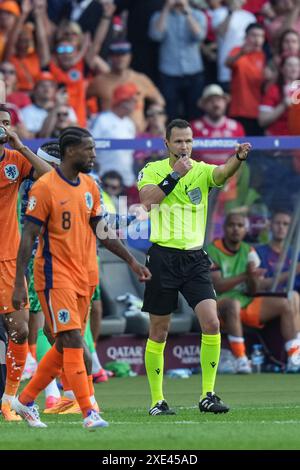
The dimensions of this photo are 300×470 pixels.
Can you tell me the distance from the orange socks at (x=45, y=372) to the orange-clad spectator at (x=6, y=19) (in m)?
9.48

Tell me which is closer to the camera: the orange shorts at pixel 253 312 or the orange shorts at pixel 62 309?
the orange shorts at pixel 62 309

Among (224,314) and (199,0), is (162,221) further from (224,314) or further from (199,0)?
(199,0)

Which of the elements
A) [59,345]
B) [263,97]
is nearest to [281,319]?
[263,97]

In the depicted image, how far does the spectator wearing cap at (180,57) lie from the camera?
19.6 metres

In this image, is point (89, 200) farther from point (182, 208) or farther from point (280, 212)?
point (280, 212)

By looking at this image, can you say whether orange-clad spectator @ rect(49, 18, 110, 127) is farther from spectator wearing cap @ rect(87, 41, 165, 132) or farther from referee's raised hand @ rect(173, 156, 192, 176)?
referee's raised hand @ rect(173, 156, 192, 176)

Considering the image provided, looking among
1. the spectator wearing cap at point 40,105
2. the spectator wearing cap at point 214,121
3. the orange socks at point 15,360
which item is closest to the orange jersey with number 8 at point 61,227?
the orange socks at point 15,360

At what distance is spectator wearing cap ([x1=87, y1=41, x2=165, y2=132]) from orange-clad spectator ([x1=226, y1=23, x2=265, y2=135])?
3.48ft

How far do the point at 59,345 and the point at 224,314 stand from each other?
621 centimetres

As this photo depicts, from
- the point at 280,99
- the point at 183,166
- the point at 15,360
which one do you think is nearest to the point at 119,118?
the point at 280,99

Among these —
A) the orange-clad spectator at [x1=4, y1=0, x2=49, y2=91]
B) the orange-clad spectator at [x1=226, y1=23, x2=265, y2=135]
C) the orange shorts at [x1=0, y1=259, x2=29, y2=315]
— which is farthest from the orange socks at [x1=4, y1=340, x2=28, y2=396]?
the orange-clad spectator at [x1=226, y1=23, x2=265, y2=135]

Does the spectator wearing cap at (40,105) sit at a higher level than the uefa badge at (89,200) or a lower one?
higher

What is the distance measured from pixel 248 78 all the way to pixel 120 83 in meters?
1.82

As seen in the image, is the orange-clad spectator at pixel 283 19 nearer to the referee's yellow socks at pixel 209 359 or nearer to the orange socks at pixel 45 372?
the referee's yellow socks at pixel 209 359
